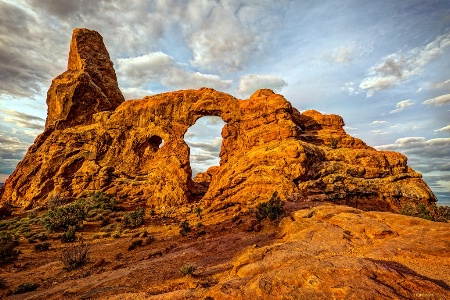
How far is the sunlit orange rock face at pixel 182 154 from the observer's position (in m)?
24.5

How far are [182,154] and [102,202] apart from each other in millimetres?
12371

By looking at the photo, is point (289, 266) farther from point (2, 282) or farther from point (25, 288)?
point (2, 282)

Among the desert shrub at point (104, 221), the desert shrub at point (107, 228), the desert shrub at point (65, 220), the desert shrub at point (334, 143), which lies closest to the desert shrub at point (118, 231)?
the desert shrub at point (107, 228)

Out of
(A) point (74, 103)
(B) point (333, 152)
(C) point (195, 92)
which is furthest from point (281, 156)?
(A) point (74, 103)

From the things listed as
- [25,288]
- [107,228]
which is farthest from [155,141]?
[25,288]

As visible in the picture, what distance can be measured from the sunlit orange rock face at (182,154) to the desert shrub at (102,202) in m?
1.46

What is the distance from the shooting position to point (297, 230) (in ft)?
42.8

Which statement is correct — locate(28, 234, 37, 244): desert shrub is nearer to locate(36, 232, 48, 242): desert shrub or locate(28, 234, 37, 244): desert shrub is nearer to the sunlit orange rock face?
locate(36, 232, 48, 242): desert shrub

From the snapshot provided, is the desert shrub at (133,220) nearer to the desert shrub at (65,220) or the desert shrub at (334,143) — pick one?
the desert shrub at (65,220)

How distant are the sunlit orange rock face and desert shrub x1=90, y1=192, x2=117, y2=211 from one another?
1.46 m

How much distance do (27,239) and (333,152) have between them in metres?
31.5

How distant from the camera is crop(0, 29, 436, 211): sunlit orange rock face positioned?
2447cm

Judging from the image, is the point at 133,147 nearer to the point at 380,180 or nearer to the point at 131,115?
the point at 131,115

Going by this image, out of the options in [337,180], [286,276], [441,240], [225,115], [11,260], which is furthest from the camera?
[225,115]
